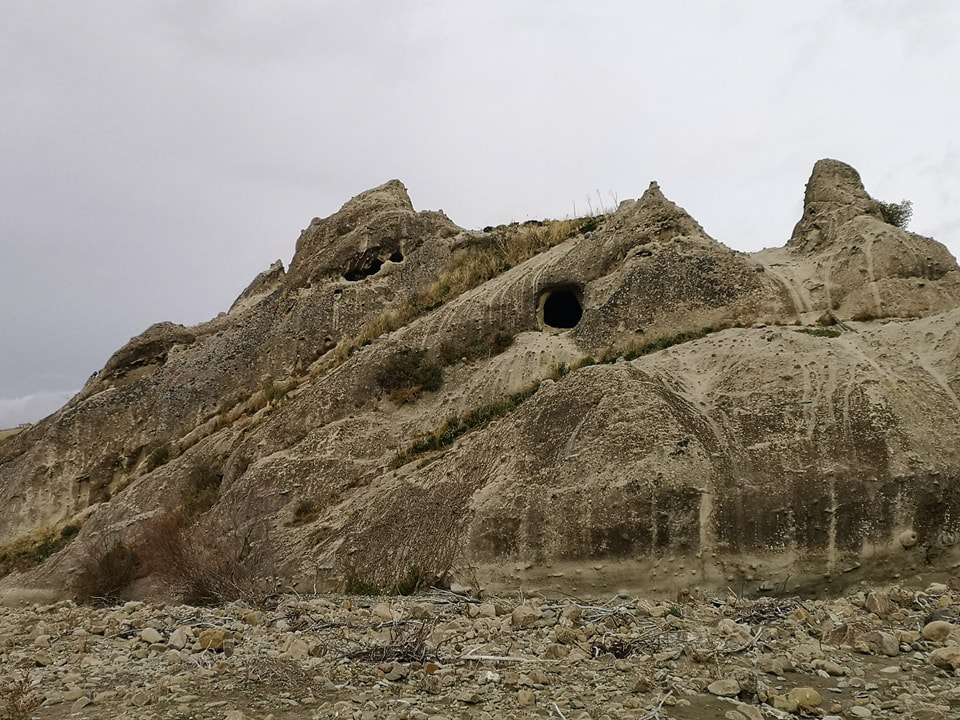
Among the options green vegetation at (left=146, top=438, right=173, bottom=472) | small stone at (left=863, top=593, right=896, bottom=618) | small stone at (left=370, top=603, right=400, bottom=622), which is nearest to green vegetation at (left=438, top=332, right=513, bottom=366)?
small stone at (left=370, top=603, right=400, bottom=622)

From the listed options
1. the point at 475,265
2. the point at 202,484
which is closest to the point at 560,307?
the point at 475,265

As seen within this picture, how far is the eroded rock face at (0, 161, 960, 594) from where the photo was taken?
35.6ft

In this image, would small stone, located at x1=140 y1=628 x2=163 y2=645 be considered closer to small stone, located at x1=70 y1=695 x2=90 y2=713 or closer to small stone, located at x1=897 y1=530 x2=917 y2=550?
small stone, located at x1=70 y1=695 x2=90 y2=713

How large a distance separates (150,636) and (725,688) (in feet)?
25.1

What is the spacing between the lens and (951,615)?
857cm

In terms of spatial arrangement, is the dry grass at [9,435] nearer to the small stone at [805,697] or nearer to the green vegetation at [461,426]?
the green vegetation at [461,426]

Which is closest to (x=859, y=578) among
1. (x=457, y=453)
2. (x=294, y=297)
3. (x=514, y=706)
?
(x=514, y=706)

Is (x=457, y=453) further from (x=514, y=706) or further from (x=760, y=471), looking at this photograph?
(x=514, y=706)

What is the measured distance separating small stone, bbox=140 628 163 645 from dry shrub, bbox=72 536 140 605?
6851mm

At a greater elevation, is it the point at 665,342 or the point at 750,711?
the point at 665,342

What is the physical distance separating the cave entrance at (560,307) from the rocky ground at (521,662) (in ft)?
31.6

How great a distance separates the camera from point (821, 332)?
14.0 meters

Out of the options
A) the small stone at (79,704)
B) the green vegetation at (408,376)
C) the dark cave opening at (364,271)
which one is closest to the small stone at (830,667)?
the small stone at (79,704)

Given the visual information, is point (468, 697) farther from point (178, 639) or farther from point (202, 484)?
point (202, 484)
